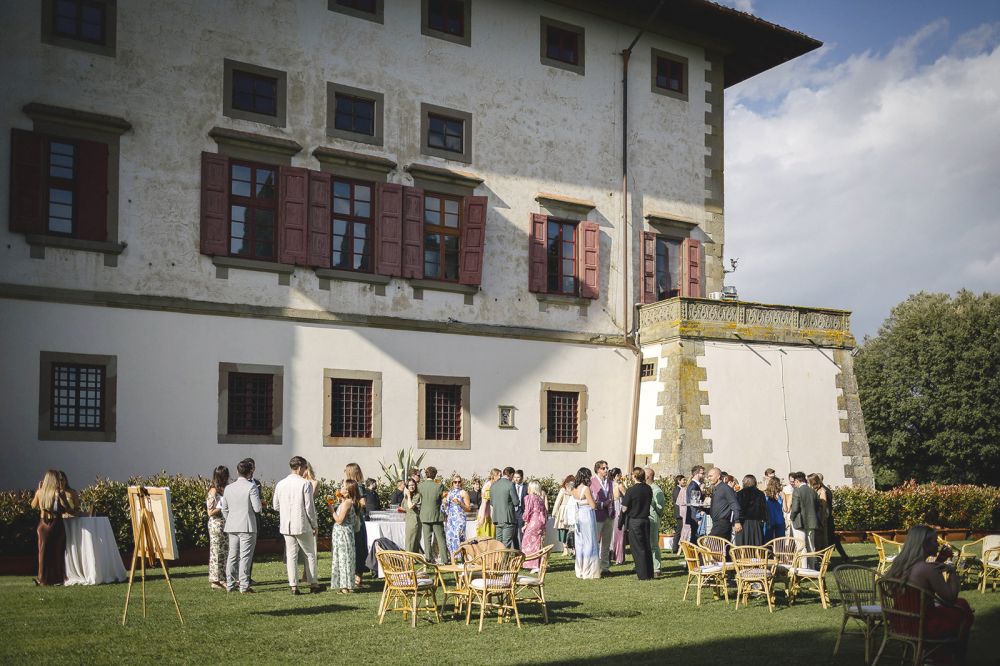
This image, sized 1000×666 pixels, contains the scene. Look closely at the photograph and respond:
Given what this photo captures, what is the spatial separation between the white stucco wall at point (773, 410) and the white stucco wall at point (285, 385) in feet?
7.98

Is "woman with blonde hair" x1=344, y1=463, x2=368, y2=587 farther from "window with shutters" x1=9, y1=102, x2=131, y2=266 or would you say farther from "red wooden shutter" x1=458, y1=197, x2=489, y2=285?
"red wooden shutter" x1=458, y1=197, x2=489, y2=285

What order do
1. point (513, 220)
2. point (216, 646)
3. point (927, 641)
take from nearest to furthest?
point (927, 641), point (216, 646), point (513, 220)

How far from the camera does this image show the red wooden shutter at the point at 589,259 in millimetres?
26312

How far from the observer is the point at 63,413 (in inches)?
777

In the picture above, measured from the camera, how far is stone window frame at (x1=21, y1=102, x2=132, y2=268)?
19.5 meters

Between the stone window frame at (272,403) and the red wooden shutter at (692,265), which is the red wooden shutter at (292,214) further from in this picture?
the red wooden shutter at (692,265)

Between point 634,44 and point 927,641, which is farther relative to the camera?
point 634,44

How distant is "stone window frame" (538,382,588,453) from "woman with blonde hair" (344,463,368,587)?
9.34 metres

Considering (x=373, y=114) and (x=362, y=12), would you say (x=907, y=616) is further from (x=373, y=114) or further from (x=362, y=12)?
(x=362, y=12)

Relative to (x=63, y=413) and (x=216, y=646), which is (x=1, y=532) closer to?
(x=63, y=413)

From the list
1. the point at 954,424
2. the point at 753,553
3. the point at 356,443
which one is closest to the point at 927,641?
the point at 753,553

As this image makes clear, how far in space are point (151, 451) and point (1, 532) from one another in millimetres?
4052

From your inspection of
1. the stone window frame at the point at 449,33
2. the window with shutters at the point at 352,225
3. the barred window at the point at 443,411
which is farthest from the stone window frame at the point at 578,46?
the barred window at the point at 443,411

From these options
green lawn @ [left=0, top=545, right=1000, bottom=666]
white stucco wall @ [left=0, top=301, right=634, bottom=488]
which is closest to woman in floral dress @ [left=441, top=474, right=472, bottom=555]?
green lawn @ [left=0, top=545, right=1000, bottom=666]
